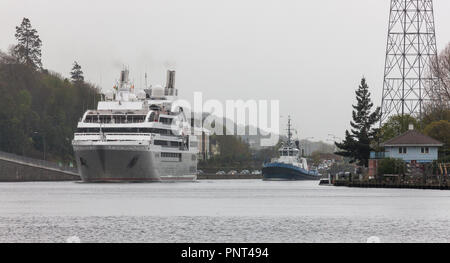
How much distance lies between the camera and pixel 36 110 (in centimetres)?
16538

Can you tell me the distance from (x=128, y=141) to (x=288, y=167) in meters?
55.4

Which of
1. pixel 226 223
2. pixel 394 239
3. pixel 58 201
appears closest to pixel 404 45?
pixel 58 201

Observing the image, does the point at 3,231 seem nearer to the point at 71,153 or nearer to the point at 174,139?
the point at 174,139

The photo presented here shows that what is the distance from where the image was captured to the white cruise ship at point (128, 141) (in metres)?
115

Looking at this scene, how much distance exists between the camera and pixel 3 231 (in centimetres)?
4381

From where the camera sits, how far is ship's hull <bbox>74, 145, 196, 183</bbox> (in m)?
114

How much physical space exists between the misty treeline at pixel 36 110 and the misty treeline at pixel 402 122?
41.9 metres

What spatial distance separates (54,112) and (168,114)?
144ft

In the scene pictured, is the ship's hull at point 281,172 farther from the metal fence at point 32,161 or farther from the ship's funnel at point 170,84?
the metal fence at point 32,161

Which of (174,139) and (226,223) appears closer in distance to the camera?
(226,223)
